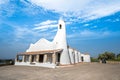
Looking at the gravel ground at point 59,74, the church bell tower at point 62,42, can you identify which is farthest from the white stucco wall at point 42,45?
the gravel ground at point 59,74

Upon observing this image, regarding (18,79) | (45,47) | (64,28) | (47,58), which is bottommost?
(18,79)

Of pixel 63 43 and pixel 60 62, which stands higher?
pixel 63 43

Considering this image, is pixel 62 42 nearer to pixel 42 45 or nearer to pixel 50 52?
pixel 50 52

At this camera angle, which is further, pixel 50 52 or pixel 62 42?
pixel 62 42

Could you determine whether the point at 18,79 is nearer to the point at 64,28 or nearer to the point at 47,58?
the point at 47,58

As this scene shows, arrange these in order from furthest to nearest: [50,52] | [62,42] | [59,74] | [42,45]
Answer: [42,45] < [62,42] < [50,52] < [59,74]

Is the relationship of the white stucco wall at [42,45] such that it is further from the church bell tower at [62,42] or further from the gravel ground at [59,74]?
the gravel ground at [59,74]

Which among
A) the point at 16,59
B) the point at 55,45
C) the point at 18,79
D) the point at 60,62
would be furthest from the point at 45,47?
the point at 18,79

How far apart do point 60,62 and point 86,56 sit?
774 inches

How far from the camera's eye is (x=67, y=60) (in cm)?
2956

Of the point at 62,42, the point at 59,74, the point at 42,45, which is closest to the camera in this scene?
the point at 59,74

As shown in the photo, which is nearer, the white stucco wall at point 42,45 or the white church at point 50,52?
the white church at point 50,52

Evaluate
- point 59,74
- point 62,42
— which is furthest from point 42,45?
point 59,74

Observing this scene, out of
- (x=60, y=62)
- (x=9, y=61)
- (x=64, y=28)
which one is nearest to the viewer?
(x=60, y=62)
